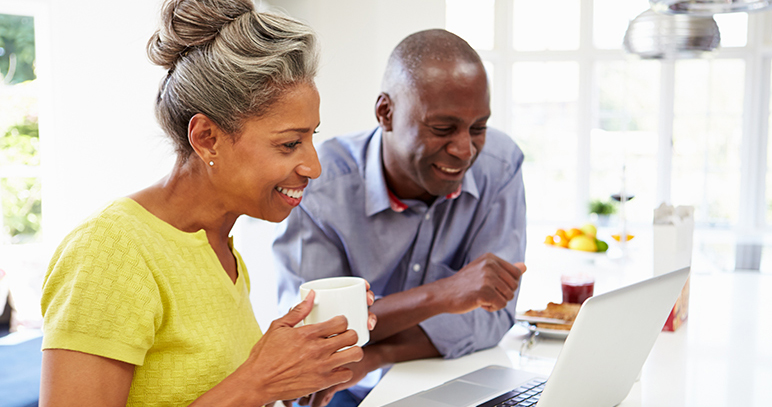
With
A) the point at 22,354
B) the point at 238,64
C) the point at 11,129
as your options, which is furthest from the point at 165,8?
the point at 11,129

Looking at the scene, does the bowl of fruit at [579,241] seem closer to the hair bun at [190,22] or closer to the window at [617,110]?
the hair bun at [190,22]

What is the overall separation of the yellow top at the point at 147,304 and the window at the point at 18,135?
3.60 meters

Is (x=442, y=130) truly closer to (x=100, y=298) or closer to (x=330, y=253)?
(x=330, y=253)

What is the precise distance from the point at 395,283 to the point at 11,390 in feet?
6.73

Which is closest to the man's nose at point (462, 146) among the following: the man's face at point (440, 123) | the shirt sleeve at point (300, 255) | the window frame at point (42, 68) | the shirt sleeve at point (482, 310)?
the man's face at point (440, 123)

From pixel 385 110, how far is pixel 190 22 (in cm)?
70

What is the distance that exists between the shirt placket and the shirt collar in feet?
0.20

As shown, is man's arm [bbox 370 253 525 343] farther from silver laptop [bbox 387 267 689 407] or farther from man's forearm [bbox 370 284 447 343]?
silver laptop [bbox 387 267 689 407]

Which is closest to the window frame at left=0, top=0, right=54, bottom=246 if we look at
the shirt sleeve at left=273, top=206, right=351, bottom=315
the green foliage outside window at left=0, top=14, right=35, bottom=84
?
the green foliage outside window at left=0, top=14, right=35, bottom=84

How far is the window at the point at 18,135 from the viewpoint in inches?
159

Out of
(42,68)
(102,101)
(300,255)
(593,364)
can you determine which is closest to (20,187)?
(42,68)

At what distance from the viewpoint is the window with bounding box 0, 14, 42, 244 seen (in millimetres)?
4031

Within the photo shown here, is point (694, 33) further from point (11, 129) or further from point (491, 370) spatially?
point (11, 129)

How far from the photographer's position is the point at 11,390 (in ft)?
9.06
